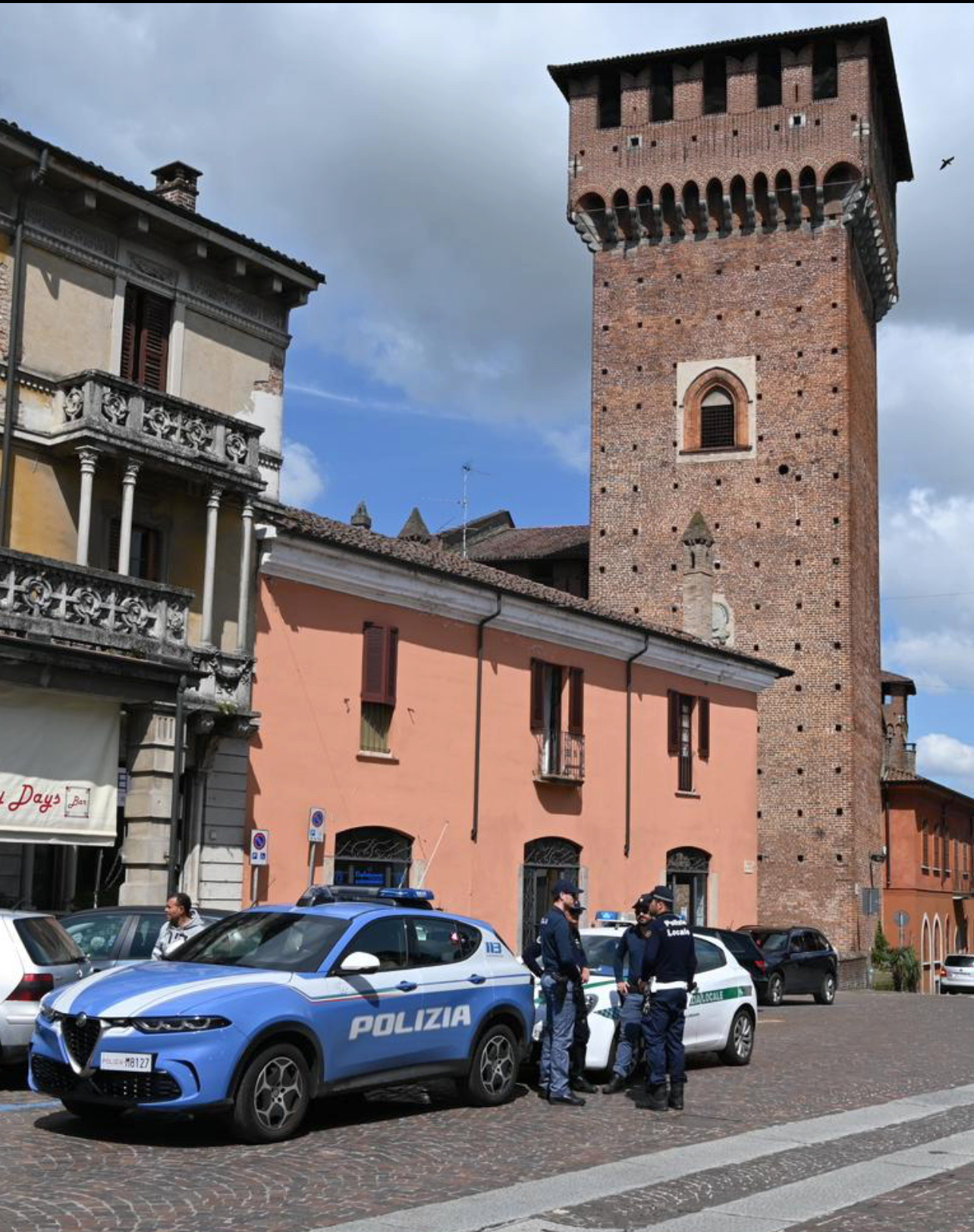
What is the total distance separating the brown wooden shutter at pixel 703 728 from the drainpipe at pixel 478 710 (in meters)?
7.88

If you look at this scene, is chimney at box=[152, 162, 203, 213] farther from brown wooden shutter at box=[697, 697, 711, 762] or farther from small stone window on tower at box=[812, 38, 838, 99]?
small stone window on tower at box=[812, 38, 838, 99]

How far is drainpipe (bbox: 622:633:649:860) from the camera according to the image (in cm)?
3042

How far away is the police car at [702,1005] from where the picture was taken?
13820mm

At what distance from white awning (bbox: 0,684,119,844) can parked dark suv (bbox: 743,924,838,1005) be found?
14307mm

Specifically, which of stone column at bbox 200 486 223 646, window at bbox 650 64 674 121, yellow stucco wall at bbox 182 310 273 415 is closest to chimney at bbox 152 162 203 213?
yellow stucco wall at bbox 182 310 273 415

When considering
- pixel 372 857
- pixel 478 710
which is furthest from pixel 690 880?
pixel 372 857

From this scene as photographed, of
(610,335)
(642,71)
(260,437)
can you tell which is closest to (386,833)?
(260,437)

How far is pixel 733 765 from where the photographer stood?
113 feet

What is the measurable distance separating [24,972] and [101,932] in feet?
6.76

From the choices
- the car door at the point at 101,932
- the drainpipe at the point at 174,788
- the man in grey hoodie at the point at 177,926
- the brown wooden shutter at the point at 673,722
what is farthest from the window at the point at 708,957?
the brown wooden shutter at the point at 673,722

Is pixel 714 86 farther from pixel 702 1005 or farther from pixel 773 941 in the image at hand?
pixel 702 1005

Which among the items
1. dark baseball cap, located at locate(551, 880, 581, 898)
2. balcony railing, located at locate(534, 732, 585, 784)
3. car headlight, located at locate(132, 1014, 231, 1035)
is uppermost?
balcony railing, located at locate(534, 732, 585, 784)

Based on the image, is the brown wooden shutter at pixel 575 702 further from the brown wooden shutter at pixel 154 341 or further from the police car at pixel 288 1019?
the police car at pixel 288 1019

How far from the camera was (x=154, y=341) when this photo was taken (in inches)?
859
